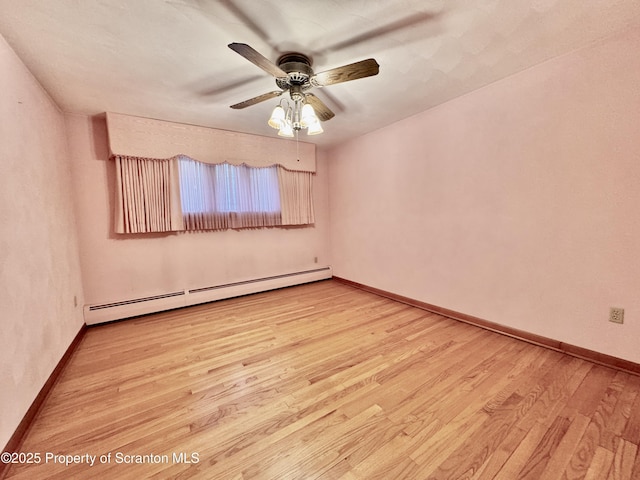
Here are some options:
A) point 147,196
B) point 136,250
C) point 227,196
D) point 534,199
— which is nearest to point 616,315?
point 534,199

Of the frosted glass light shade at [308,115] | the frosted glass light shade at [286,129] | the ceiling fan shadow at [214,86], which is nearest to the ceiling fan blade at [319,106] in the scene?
the frosted glass light shade at [308,115]

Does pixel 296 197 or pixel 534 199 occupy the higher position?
pixel 296 197

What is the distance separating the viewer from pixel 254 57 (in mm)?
1399

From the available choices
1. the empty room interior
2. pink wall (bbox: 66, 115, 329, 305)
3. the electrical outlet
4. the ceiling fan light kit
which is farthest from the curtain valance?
the electrical outlet

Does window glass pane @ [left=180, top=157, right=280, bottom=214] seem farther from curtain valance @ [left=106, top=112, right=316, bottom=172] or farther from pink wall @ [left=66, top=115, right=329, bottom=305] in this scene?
pink wall @ [left=66, top=115, right=329, bottom=305]

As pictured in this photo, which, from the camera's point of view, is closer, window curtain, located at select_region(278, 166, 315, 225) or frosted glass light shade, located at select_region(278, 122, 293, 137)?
frosted glass light shade, located at select_region(278, 122, 293, 137)

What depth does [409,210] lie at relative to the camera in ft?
10.4

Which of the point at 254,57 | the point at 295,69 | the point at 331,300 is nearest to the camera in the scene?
the point at 254,57

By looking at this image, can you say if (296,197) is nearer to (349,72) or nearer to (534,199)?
(349,72)

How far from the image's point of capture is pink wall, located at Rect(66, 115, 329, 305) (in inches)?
108

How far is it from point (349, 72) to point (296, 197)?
262cm

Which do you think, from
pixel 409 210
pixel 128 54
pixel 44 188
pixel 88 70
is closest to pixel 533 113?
pixel 409 210

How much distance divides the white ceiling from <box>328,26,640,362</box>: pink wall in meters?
0.32

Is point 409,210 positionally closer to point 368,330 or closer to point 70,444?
point 368,330
